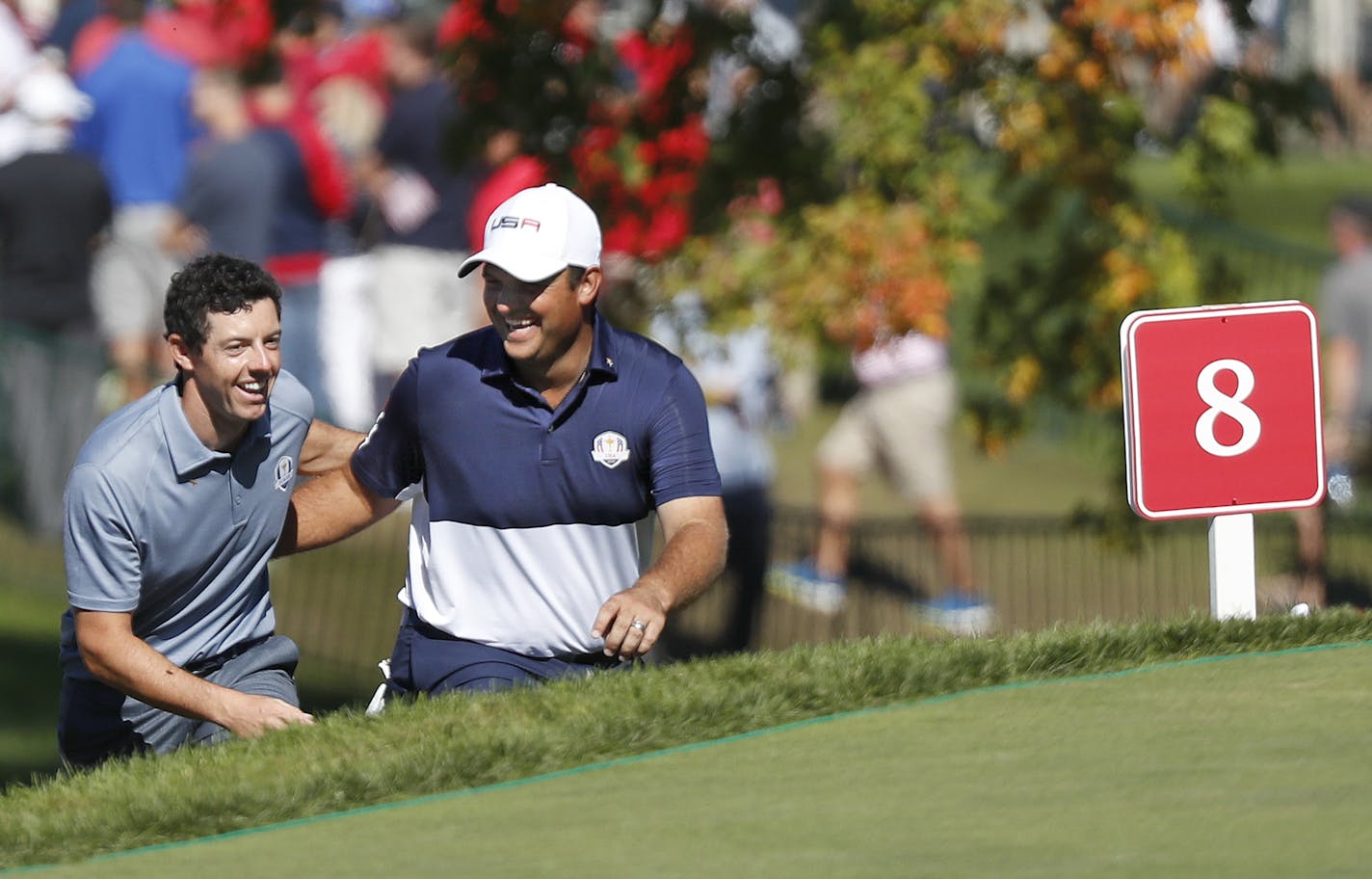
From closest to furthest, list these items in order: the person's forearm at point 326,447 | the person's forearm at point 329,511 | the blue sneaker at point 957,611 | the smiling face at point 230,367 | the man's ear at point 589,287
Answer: the smiling face at point 230,367 < the man's ear at point 589,287 < the person's forearm at point 329,511 < the person's forearm at point 326,447 < the blue sneaker at point 957,611

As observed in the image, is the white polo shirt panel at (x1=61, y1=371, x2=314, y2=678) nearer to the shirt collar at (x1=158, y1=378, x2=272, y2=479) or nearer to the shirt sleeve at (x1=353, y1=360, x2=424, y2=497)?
the shirt collar at (x1=158, y1=378, x2=272, y2=479)

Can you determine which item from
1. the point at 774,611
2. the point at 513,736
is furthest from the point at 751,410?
the point at 513,736

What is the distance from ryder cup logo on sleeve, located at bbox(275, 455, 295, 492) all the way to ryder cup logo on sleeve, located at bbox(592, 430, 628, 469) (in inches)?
34.1

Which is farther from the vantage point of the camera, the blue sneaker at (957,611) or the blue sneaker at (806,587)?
the blue sneaker at (957,611)

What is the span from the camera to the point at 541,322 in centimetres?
618

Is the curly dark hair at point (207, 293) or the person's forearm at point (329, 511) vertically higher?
the curly dark hair at point (207, 293)

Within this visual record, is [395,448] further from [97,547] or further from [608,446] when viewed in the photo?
[97,547]

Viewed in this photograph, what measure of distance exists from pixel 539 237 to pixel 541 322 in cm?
22

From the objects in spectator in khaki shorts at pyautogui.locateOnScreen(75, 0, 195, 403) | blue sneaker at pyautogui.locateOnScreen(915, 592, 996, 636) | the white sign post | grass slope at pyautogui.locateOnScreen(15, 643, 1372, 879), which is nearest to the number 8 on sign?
the white sign post

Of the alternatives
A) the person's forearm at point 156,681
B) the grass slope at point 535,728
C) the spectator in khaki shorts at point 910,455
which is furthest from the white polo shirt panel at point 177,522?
the spectator in khaki shorts at point 910,455

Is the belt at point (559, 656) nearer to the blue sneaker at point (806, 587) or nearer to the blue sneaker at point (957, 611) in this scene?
the blue sneaker at point (806, 587)

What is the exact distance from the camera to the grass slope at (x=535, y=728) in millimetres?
5031

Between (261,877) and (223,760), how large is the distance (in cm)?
98

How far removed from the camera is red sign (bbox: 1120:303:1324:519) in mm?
6078
